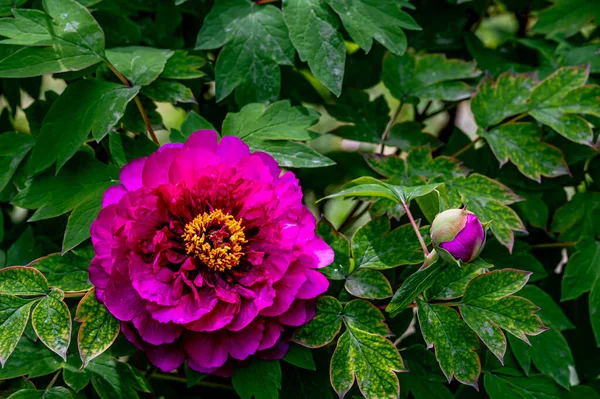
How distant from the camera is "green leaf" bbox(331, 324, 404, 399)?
0.85 meters

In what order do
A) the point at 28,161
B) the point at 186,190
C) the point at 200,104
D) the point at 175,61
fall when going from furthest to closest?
the point at 200,104
the point at 175,61
the point at 28,161
the point at 186,190

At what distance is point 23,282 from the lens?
88 centimetres

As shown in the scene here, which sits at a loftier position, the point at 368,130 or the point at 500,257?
the point at 368,130

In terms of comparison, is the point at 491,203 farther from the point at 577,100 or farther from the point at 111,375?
the point at 111,375

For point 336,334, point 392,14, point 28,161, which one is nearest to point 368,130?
point 392,14

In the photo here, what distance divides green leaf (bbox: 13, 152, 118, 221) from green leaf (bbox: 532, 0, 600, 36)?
0.91 metres

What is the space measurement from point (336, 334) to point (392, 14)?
0.55 metres

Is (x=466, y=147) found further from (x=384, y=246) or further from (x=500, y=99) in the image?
(x=384, y=246)

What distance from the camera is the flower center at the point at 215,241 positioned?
33.8 inches

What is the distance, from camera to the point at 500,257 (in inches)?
45.7

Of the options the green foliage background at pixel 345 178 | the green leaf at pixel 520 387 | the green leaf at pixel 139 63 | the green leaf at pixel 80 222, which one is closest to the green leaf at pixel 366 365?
the green foliage background at pixel 345 178

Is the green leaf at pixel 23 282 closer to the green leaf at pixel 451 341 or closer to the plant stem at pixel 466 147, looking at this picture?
the green leaf at pixel 451 341

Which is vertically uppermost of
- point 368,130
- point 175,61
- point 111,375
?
point 175,61

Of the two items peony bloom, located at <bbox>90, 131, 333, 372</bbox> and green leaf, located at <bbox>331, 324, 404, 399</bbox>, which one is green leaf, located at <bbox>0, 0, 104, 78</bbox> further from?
green leaf, located at <bbox>331, 324, 404, 399</bbox>
